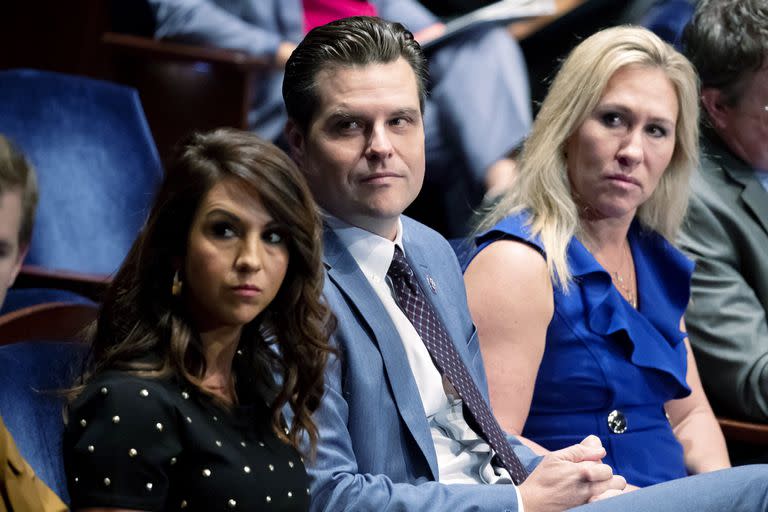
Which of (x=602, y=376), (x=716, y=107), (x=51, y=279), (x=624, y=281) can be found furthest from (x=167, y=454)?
(x=716, y=107)

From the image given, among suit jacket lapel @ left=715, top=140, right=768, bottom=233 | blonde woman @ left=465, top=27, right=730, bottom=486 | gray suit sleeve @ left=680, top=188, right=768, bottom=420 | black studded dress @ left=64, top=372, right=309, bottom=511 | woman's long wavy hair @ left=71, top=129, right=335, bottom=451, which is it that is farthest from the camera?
suit jacket lapel @ left=715, top=140, right=768, bottom=233

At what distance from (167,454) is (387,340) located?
0.57m

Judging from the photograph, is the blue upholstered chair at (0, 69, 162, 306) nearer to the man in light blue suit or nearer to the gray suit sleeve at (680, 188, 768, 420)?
the man in light blue suit

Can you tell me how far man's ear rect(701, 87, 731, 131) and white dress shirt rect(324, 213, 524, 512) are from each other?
1302 mm

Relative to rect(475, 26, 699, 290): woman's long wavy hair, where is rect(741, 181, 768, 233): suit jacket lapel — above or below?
below

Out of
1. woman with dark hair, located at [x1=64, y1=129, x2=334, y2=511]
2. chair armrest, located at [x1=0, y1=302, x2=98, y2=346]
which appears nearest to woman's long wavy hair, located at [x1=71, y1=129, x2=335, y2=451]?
woman with dark hair, located at [x1=64, y1=129, x2=334, y2=511]

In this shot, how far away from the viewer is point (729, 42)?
314 cm

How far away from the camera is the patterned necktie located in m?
2.20

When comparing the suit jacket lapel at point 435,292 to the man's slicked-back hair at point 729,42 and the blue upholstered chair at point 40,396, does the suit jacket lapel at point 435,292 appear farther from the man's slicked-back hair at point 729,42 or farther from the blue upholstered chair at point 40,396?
the man's slicked-back hair at point 729,42

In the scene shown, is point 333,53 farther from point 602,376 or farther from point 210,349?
→ point 602,376

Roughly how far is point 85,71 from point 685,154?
1.79 metres

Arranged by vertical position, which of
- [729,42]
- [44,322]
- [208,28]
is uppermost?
[729,42]

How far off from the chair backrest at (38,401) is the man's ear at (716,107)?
193 centimetres

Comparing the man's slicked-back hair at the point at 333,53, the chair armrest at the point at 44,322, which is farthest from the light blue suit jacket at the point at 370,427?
the chair armrest at the point at 44,322
